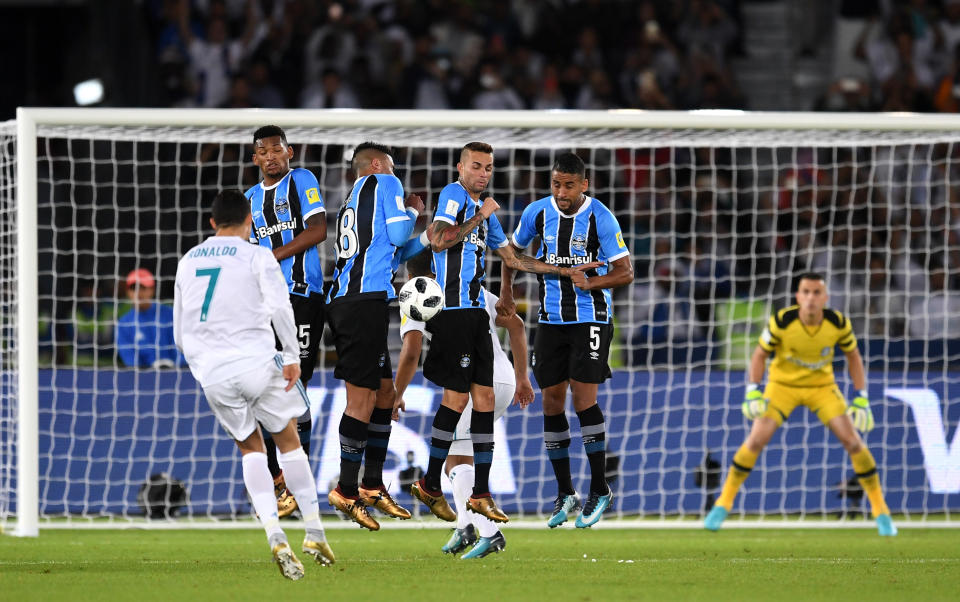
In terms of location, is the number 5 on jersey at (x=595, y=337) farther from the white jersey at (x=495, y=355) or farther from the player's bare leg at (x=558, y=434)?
the white jersey at (x=495, y=355)

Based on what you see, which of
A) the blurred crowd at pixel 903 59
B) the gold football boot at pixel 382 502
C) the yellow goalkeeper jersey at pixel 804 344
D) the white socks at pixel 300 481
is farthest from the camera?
the blurred crowd at pixel 903 59

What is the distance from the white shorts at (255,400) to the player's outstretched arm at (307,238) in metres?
1.33

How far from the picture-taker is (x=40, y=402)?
11.0 m

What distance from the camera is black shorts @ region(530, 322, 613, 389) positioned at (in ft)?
27.4

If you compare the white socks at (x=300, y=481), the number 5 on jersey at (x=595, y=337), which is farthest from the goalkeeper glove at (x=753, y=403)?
the white socks at (x=300, y=481)

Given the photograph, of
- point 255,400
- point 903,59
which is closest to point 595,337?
point 255,400

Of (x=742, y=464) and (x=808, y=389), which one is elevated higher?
(x=808, y=389)

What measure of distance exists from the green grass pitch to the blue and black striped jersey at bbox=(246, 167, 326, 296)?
168 cm

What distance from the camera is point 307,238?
26.8 ft

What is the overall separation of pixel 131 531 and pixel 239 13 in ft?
26.4

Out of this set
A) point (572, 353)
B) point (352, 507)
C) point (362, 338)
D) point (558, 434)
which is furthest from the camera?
point (558, 434)

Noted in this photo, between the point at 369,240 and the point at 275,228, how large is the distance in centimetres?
73

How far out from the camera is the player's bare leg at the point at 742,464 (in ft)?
34.3

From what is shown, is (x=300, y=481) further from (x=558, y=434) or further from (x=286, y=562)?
(x=558, y=434)
